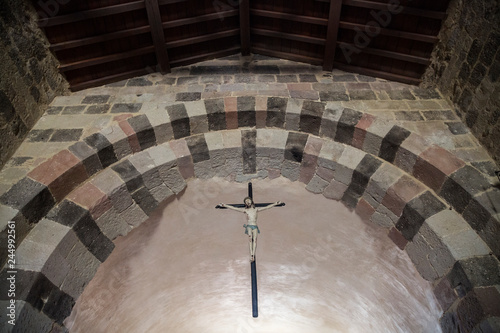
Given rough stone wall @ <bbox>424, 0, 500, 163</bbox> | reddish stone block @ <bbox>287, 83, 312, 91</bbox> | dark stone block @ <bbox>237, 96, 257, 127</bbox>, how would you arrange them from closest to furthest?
rough stone wall @ <bbox>424, 0, 500, 163</bbox>
dark stone block @ <bbox>237, 96, 257, 127</bbox>
reddish stone block @ <bbox>287, 83, 312, 91</bbox>

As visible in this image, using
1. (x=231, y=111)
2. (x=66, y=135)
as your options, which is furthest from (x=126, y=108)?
(x=231, y=111)

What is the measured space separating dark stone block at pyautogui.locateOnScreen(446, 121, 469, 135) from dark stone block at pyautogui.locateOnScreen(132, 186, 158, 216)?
13.1 feet

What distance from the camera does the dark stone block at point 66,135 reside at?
4297 millimetres

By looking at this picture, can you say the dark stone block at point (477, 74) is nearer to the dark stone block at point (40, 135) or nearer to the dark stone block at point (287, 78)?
the dark stone block at point (287, 78)

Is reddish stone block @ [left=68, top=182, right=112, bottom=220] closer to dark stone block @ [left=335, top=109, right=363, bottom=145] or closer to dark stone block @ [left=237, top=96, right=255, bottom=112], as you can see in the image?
dark stone block @ [left=237, top=96, right=255, bottom=112]

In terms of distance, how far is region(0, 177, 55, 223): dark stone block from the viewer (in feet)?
11.6

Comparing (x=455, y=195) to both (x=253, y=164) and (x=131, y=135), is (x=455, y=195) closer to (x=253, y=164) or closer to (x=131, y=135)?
(x=253, y=164)

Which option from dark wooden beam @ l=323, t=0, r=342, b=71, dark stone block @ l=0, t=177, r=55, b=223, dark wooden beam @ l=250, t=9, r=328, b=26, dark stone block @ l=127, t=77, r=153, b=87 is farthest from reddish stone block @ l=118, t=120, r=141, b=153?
dark wooden beam @ l=323, t=0, r=342, b=71

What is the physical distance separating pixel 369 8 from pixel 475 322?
4059 mm

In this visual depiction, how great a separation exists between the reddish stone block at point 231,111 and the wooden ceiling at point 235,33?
1381mm

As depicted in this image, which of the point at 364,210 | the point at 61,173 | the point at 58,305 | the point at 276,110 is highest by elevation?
the point at 276,110

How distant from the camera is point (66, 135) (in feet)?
14.3

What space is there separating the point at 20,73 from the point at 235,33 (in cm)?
325

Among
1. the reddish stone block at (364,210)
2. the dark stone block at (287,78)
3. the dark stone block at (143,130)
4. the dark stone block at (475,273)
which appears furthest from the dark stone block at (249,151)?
the dark stone block at (475,273)
